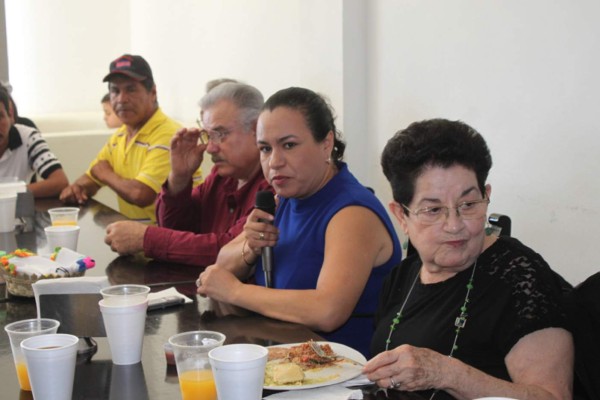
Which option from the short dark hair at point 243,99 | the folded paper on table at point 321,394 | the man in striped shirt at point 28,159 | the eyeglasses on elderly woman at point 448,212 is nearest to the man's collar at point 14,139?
the man in striped shirt at point 28,159

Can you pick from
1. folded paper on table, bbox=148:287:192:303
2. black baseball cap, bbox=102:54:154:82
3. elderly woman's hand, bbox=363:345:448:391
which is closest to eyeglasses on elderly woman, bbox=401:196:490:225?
elderly woman's hand, bbox=363:345:448:391

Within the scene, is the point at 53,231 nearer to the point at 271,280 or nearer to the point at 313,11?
the point at 271,280

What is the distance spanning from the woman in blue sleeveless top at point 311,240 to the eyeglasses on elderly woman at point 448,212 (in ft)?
1.28

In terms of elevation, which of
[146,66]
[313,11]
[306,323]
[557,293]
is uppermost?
[313,11]

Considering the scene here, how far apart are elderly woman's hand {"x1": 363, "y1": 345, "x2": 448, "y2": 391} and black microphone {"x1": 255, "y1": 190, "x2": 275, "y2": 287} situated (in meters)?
0.91

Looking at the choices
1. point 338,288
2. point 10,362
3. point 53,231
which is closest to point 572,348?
point 338,288

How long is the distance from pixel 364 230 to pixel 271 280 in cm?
38

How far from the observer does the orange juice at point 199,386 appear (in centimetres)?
154

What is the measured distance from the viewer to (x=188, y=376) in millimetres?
1551

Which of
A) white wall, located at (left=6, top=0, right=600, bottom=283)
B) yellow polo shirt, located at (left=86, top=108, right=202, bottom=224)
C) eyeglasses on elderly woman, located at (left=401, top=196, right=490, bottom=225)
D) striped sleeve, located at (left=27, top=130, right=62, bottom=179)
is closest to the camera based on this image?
eyeglasses on elderly woman, located at (left=401, top=196, right=490, bottom=225)

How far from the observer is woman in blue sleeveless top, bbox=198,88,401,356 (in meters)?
2.17

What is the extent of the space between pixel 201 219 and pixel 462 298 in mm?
1840

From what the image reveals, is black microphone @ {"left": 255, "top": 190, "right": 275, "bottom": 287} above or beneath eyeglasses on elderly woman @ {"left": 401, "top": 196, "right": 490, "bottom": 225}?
→ beneath

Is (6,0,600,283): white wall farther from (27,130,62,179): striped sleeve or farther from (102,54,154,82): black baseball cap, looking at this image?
(27,130,62,179): striped sleeve
